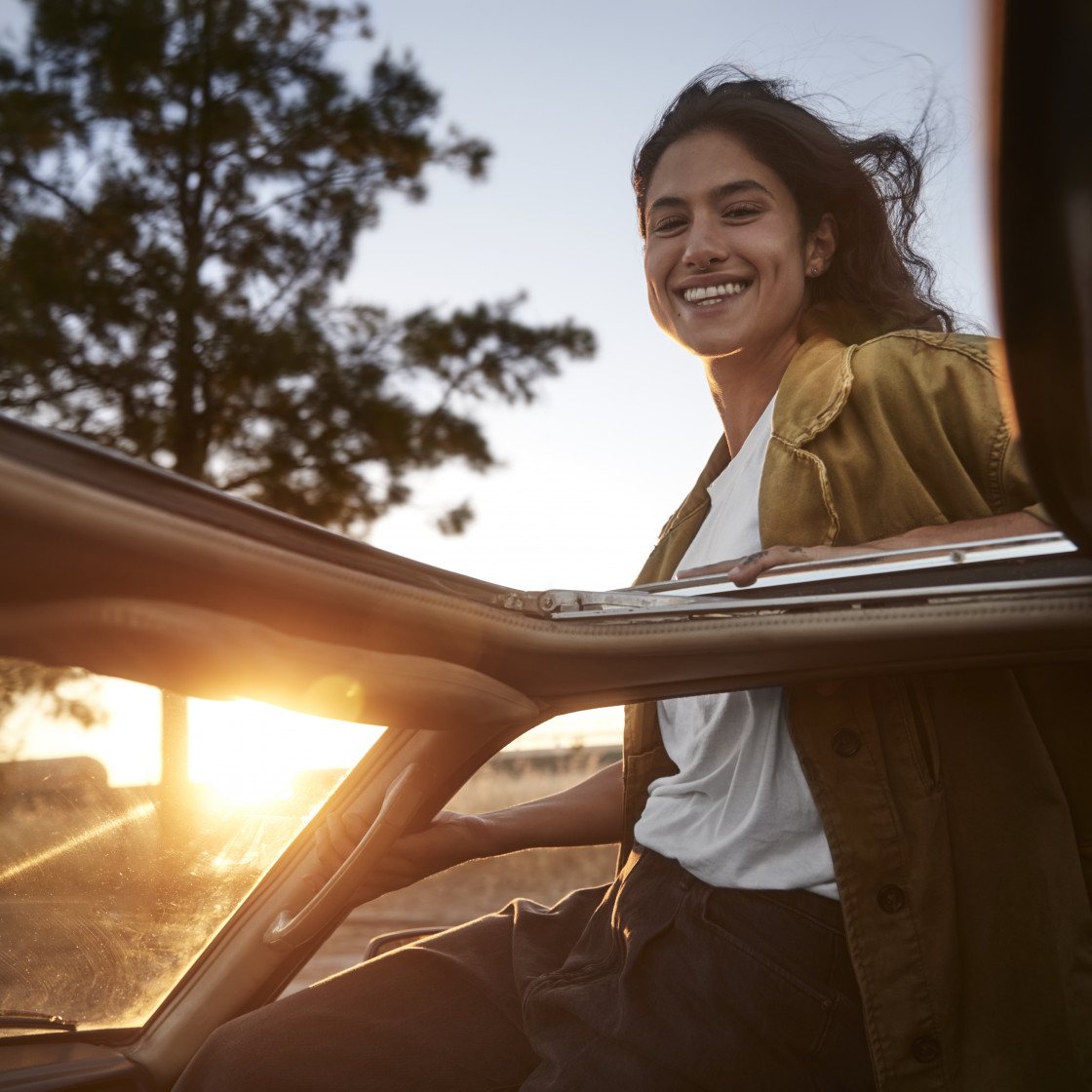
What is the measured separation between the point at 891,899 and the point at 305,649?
0.70 m

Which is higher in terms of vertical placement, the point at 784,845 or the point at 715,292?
the point at 715,292

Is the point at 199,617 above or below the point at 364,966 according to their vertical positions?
above

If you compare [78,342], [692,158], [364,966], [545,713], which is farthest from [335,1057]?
[78,342]

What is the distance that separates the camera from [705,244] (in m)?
1.81

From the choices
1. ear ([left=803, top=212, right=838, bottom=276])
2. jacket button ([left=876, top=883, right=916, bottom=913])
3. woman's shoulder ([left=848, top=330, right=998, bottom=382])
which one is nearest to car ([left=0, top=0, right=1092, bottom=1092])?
jacket button ([left=876, top=883, right=916, bottom=913])

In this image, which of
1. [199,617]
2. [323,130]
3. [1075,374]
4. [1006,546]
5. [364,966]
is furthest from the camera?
[323,130]

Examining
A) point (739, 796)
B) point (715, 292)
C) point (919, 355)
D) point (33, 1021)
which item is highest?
point (715, 292)

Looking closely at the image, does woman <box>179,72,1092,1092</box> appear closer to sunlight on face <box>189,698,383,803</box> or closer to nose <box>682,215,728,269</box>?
nose <box>682,215,728,269</box>

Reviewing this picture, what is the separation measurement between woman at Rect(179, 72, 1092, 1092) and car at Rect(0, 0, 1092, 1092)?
0.29ft

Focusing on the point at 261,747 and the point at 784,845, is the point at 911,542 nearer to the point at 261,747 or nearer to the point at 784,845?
the point at 784,845

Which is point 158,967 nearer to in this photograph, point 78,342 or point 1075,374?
point 1075,374

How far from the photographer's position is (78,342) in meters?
8.45

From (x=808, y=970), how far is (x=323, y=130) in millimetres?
9448

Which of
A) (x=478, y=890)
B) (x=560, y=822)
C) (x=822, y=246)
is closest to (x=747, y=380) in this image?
(x=822, y=246)
